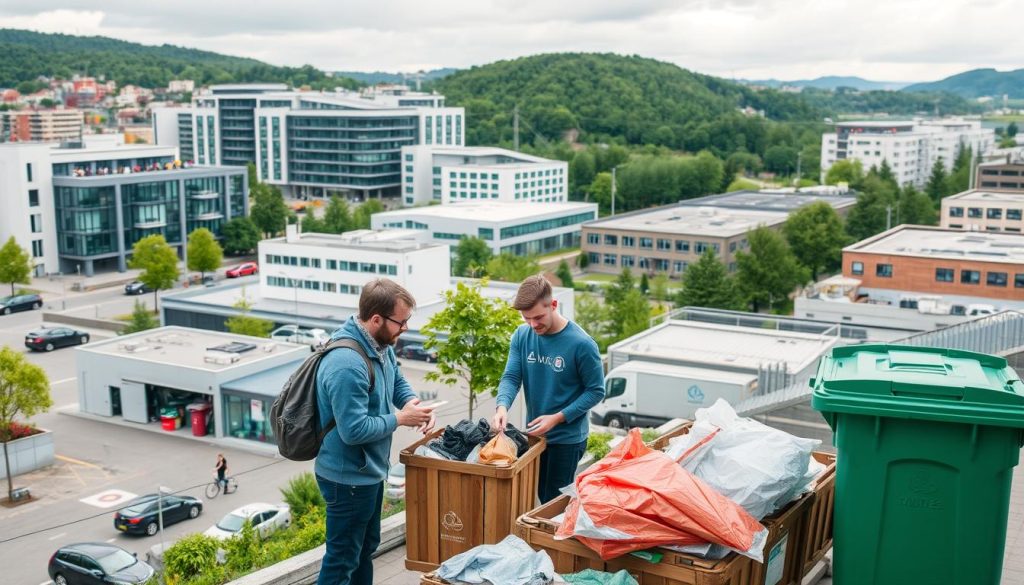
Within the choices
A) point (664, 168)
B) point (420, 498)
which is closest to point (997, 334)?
point (420, 498)

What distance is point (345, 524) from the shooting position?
5312mm

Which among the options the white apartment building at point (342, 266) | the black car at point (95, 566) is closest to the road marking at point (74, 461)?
the black car at point (95, 566)

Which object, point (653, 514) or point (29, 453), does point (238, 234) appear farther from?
point (653, 514)

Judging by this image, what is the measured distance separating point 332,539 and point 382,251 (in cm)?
3788

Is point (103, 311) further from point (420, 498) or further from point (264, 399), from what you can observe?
point (420, 498)

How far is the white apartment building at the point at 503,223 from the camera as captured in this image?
61969 millimetres

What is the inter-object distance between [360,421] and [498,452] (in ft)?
3.10

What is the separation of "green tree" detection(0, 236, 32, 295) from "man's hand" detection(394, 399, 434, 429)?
1978 inches

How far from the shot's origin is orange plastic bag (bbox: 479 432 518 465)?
5.60 metres

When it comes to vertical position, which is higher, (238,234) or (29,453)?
(238,234)

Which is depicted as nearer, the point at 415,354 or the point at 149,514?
the point at 149,514

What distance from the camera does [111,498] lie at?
23.4 m

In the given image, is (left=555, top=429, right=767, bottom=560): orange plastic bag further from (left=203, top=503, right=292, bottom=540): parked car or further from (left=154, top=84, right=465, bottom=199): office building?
(left=154, top=84, right=465, bottom=199): office building

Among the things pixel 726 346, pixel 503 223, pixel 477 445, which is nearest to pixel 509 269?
pixel 503 223
